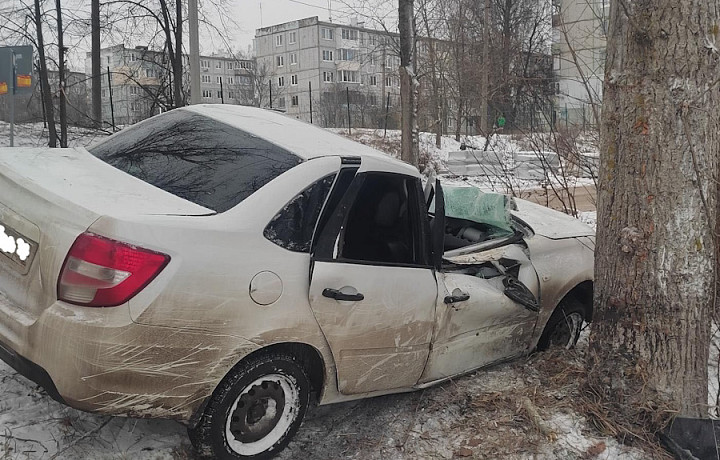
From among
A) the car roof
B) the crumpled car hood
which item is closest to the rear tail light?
the car roof

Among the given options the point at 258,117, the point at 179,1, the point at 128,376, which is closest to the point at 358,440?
the point at 128,376

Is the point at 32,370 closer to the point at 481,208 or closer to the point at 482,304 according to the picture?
the point at 482,304

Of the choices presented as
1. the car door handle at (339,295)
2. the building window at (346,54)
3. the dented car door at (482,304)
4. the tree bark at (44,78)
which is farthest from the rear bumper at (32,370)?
the building window at (346,54)

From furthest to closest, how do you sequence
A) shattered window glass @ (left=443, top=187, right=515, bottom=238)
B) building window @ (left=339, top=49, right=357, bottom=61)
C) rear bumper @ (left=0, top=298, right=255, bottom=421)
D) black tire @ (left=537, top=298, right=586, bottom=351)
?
building window @ (left=339, top=49, right=357, bottom=61)
shattered window glass @ (left=443, top=187, right=515, bottom=238)
black tire @ (left=537, top=298, right=586, bottom=351)
rear bumper @ (left=0, top=298, right=255, bottom=421)

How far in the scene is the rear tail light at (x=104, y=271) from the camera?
2.40m

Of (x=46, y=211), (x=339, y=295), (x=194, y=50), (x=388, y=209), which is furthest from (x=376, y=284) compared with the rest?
(x=194, y=50)

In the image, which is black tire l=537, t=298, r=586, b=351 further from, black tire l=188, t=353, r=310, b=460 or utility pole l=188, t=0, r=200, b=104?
utility pole l=188, t=0, r=200, b=104

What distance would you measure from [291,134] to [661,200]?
2.09m

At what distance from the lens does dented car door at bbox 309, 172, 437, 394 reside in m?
2.98

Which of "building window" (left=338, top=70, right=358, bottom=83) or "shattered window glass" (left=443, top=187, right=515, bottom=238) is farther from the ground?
"building window" (left=338, top=70, right=358, bottom=83)

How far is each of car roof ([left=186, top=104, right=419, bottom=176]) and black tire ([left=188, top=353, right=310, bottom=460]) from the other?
3.54 ft

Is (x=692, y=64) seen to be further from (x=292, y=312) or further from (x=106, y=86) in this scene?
(x=106, y=86)

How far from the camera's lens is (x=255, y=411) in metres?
2.89

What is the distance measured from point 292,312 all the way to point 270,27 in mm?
79175
